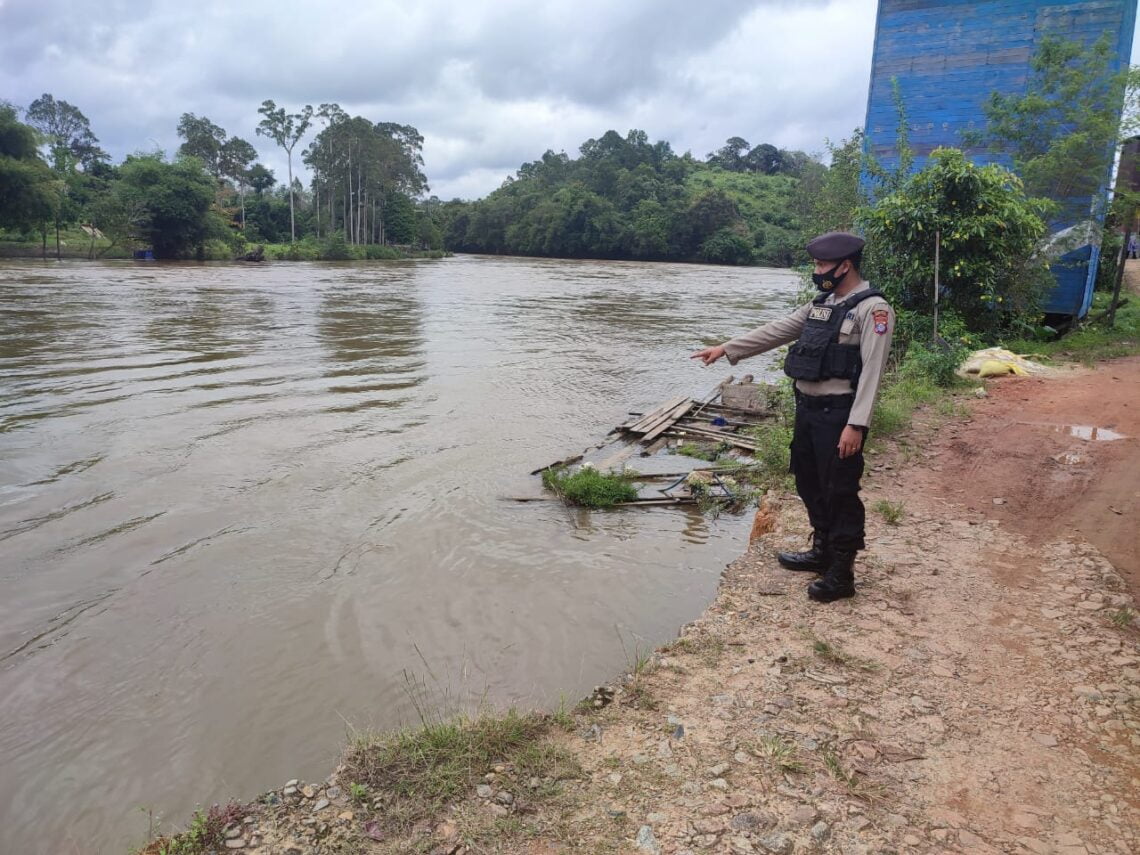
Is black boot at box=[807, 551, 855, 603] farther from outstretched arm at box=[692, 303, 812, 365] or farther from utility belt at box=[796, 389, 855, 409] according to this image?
outstretched arm at box=[692, 303, 812, 365]

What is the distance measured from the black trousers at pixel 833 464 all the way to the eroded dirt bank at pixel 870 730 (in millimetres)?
433

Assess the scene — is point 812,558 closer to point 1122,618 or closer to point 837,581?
point 837,581

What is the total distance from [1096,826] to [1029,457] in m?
4.94

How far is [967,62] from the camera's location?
13.9 m

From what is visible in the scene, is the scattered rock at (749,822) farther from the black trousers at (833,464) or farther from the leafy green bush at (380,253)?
the leafy green bush at (380,253)

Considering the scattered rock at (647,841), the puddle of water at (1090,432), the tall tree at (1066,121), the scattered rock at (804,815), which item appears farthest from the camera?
the tall tree at (1066,121)

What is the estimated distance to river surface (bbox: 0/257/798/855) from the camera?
11.7 feet

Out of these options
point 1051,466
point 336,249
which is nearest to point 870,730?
point 1051,466

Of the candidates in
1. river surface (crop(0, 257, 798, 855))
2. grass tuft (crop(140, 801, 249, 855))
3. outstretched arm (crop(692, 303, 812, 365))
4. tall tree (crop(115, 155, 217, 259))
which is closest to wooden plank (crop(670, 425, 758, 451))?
river surface (crop(0, 257, 798, 855))

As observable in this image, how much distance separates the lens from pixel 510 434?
31.2 ft

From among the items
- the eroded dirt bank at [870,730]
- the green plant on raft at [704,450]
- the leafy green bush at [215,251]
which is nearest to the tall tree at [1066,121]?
the green plant on raft at [704,450]

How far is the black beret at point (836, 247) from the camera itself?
3.75 m

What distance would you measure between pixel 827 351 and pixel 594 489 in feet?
11.2

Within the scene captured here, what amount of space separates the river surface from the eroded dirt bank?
A: 914 millimetres
